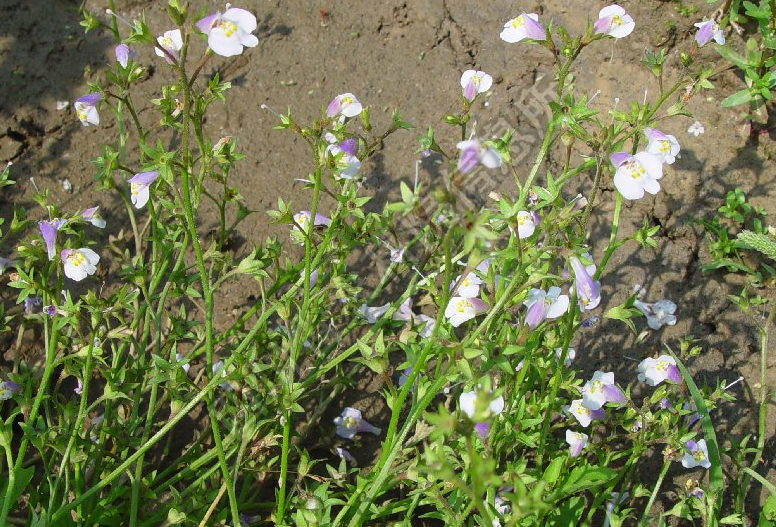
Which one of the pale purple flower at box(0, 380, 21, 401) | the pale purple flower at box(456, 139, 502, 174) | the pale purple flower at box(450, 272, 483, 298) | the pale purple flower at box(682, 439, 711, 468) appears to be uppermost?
the pale purple flower at box(456, 139, 502, 174)

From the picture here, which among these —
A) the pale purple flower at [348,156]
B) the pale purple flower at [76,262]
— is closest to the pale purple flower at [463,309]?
the pale purple flower at [348,156]

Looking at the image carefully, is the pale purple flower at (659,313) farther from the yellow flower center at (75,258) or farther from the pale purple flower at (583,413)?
the yellow flower center at (75,258)

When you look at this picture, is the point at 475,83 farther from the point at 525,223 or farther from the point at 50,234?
the point at 50,234

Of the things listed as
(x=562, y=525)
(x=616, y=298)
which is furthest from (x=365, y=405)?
(x=616, y=298)

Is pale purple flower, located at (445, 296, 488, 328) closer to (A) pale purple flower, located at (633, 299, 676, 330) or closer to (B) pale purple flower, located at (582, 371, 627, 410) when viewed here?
(B) pale purple flower, located at (582, 371, 627, 410)

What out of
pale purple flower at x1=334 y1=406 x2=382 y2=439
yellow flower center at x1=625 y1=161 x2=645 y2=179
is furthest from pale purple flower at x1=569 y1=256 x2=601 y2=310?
pale purple flower at x1=334 y1=406 x2=382 y2=439

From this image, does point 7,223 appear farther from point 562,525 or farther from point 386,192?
point 562,525

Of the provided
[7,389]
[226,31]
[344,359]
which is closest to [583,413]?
[344,359]
